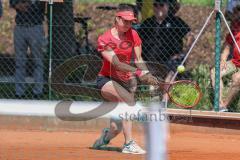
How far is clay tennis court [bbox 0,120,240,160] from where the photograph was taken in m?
9.26

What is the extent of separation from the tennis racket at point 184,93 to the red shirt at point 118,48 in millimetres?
1177

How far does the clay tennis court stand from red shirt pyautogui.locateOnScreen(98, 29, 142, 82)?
0.98 metres

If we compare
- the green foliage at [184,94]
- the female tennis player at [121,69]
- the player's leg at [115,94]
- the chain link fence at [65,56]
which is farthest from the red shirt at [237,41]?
the player's leg at [115,94]

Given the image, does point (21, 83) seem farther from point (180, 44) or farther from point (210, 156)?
point (210, 156)

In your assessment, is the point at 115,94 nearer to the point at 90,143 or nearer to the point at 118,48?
the point at 118,48

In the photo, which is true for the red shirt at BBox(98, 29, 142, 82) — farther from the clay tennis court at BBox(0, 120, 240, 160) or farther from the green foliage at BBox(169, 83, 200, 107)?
the green foliage at BBox(169, 83, 200, 107)

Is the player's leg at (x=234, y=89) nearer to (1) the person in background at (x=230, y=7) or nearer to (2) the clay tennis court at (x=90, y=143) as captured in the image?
(2) the clay tennis court at (x=90, y=143)

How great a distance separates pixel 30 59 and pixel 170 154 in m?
3.72

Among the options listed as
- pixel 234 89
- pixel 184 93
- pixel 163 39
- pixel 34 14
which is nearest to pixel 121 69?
pixel 184 93

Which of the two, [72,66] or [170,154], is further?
[72,66]

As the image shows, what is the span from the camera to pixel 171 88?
10.7 meters

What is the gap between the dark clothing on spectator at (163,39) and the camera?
1204cm

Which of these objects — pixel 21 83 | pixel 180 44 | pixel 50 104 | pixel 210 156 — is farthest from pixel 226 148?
pixel 50 104

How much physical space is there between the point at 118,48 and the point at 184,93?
6.26 feet
